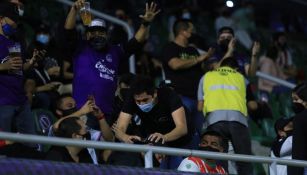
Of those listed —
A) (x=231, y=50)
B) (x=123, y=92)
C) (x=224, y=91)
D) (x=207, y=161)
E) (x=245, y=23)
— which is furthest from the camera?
(x=245, y=23)

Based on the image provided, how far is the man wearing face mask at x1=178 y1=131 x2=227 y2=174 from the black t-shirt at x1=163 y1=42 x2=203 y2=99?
6.40 feet

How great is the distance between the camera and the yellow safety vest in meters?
10.1

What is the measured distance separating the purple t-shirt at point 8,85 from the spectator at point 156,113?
3.09 ft

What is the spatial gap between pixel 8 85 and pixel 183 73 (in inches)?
116

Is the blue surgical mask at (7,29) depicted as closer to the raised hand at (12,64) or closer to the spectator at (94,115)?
the raised hand at (12,64)

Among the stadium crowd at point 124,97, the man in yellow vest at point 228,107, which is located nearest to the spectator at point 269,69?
the stadium crowd at point 124,97

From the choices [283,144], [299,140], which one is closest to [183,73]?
[283,144]

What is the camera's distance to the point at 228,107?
1012 centimetres

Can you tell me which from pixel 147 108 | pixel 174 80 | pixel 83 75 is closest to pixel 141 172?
pixel 147 108

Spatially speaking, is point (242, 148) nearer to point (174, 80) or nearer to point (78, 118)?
point (174, 80)

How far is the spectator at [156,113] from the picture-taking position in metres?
8.79

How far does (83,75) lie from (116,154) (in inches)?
41.5

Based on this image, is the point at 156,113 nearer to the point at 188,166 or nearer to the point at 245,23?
the point at 188,166

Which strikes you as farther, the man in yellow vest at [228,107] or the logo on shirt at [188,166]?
the man in yellow vest at [228,107]
